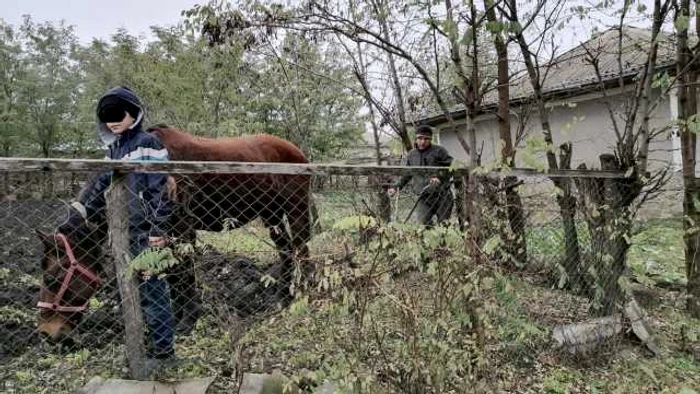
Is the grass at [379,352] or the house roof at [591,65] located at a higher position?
the house roof at [591,65]

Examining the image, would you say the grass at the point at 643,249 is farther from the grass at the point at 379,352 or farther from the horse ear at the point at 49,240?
the horse ear at the point at 49,240

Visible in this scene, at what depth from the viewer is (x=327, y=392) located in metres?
2.39

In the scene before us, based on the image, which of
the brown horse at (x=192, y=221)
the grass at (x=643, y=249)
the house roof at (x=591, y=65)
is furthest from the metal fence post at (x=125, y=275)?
the house roof at (x=591, y=65)

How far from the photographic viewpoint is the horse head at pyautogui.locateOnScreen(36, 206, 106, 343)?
2.55m

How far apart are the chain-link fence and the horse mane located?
338 mm

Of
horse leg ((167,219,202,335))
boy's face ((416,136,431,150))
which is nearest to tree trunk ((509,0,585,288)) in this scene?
boy's face ((416,136,431,150))

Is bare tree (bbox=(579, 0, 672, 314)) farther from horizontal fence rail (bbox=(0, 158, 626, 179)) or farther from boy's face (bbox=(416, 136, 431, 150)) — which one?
boy's face (bbox=(416, 136, 431, 150))

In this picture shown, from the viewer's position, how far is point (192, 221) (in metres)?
3.23

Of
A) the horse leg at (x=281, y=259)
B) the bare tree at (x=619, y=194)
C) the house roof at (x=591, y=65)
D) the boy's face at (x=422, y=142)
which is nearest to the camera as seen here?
the horse leg at (x=281, y=259)

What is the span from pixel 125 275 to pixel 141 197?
0.44 meters

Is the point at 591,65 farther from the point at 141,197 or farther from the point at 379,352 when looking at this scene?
the point at 141,197

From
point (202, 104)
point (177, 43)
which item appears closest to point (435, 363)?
point (202, 104)

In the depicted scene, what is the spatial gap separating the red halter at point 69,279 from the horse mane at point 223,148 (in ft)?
4.12

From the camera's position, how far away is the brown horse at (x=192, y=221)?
258 cm
